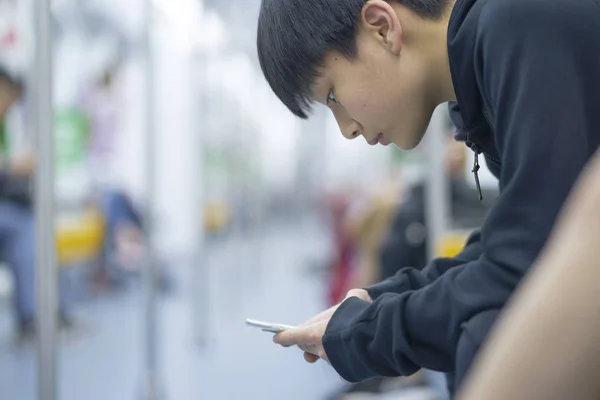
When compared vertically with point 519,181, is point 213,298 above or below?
below

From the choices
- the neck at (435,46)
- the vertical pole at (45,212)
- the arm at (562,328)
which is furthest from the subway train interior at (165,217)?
the arm at (562,328)

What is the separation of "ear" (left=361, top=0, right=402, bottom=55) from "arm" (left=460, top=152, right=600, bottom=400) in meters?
0.35

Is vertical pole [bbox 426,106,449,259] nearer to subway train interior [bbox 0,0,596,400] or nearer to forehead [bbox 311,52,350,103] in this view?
subway train interior [bbox 0,0,596,400]

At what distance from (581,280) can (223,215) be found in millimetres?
5604

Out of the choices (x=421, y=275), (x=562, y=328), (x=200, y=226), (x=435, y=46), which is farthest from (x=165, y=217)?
(x=562, y=328)

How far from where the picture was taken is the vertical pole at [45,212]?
1.16m

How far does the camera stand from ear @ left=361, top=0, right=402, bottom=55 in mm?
664

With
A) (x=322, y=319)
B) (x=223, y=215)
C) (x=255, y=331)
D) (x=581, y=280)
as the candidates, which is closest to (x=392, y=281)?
(x=322, y=319)

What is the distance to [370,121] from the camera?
726 mm

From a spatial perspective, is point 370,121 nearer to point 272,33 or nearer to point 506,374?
point 272,33

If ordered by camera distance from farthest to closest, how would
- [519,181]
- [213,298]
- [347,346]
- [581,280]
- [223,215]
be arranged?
[223,215]
[213,298]
[347,346]
[519,181]
[581,280]

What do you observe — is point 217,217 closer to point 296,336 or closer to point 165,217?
point 165,217

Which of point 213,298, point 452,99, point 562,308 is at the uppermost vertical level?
point 452,99

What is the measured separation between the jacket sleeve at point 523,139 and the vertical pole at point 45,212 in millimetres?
770
